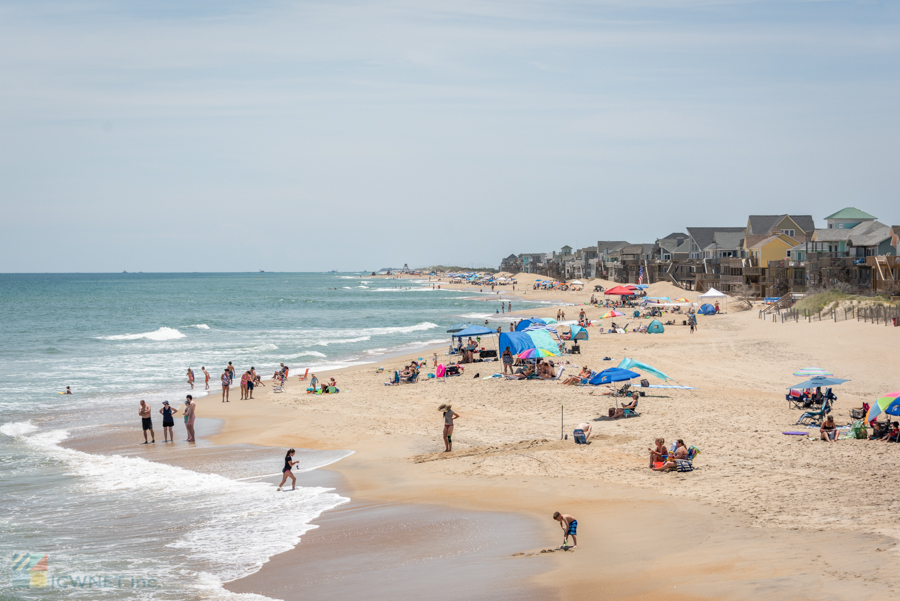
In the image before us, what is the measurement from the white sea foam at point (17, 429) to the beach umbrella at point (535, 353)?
55.2 feet

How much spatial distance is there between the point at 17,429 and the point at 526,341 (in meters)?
17.9

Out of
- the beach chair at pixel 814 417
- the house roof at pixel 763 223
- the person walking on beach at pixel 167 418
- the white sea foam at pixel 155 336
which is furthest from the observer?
the house roof at pixel 763 223

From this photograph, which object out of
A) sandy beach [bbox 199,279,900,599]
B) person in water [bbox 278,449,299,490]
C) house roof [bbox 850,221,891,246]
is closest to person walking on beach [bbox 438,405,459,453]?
sandy beach [bbox 199,279,900,599]

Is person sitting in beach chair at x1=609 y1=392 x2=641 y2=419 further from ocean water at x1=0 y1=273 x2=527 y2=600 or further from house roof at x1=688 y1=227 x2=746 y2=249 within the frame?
house roof at x1=688 y1=227 x2=746 y2=249

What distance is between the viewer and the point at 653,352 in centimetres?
3350

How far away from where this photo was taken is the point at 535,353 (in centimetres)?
2638

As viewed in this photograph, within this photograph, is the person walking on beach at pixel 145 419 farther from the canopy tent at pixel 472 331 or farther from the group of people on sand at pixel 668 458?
the canopy tent at pixel 472 331

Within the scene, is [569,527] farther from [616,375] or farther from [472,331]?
[472,331]

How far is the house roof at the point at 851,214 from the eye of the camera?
61.5 meters

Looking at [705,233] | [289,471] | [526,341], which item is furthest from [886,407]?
[705,233]

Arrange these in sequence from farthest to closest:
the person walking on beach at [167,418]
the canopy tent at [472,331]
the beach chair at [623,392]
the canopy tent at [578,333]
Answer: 1. the canopy tent at [578,333]
2. the canopy tent at [472,331]
3. the beach chair at [623,392]
4. the person walking on beach at [167,418]

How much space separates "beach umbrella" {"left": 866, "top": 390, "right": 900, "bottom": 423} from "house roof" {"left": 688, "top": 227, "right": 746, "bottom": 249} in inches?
2807

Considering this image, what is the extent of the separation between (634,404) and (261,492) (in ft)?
34.6

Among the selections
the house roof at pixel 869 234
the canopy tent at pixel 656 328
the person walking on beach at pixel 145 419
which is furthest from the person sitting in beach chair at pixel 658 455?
the house roof at pixel 869 234
